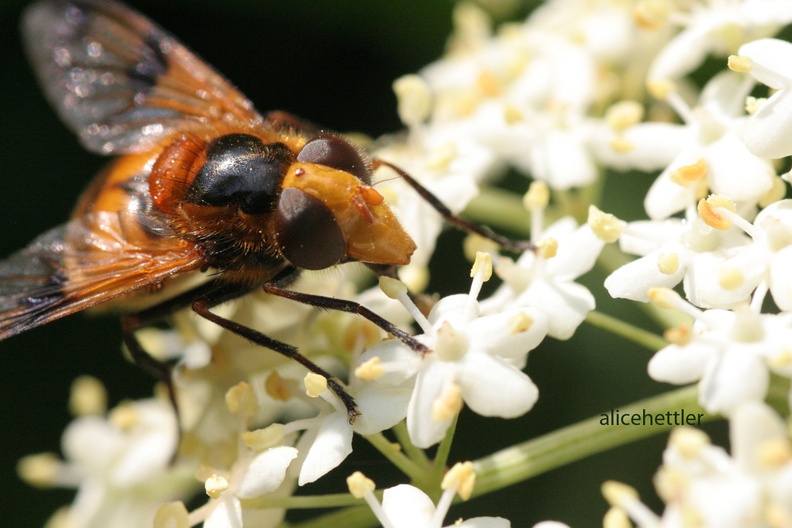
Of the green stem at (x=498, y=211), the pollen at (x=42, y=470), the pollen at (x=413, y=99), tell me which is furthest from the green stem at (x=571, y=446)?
the pollen at (x=42, y=470)

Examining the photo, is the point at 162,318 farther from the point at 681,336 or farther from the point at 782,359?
the point at 782,359

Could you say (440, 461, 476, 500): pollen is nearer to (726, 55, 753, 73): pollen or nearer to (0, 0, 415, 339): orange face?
(0, 0, 415, 339): orange face

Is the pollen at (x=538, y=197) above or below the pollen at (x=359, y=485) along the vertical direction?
above

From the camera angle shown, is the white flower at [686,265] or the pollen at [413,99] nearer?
the white flower at [686,265]

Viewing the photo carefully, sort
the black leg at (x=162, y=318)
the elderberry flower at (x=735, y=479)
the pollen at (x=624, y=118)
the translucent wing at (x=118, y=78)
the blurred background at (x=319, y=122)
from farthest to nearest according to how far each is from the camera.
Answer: the blurred background at (x=319, y=122) < the translucent wing at (x=118, y=78) < the pollen at (x=624, y=118) < the black leg at (x=162, y=318) < the elderberry flower at (x=735, y=479)

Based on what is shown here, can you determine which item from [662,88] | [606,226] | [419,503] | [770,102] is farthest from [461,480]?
[662,88]

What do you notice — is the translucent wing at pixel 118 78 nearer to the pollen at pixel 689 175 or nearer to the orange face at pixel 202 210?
the orange face at pixel 202 210

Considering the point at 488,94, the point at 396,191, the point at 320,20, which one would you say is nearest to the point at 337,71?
the point at 320,20
